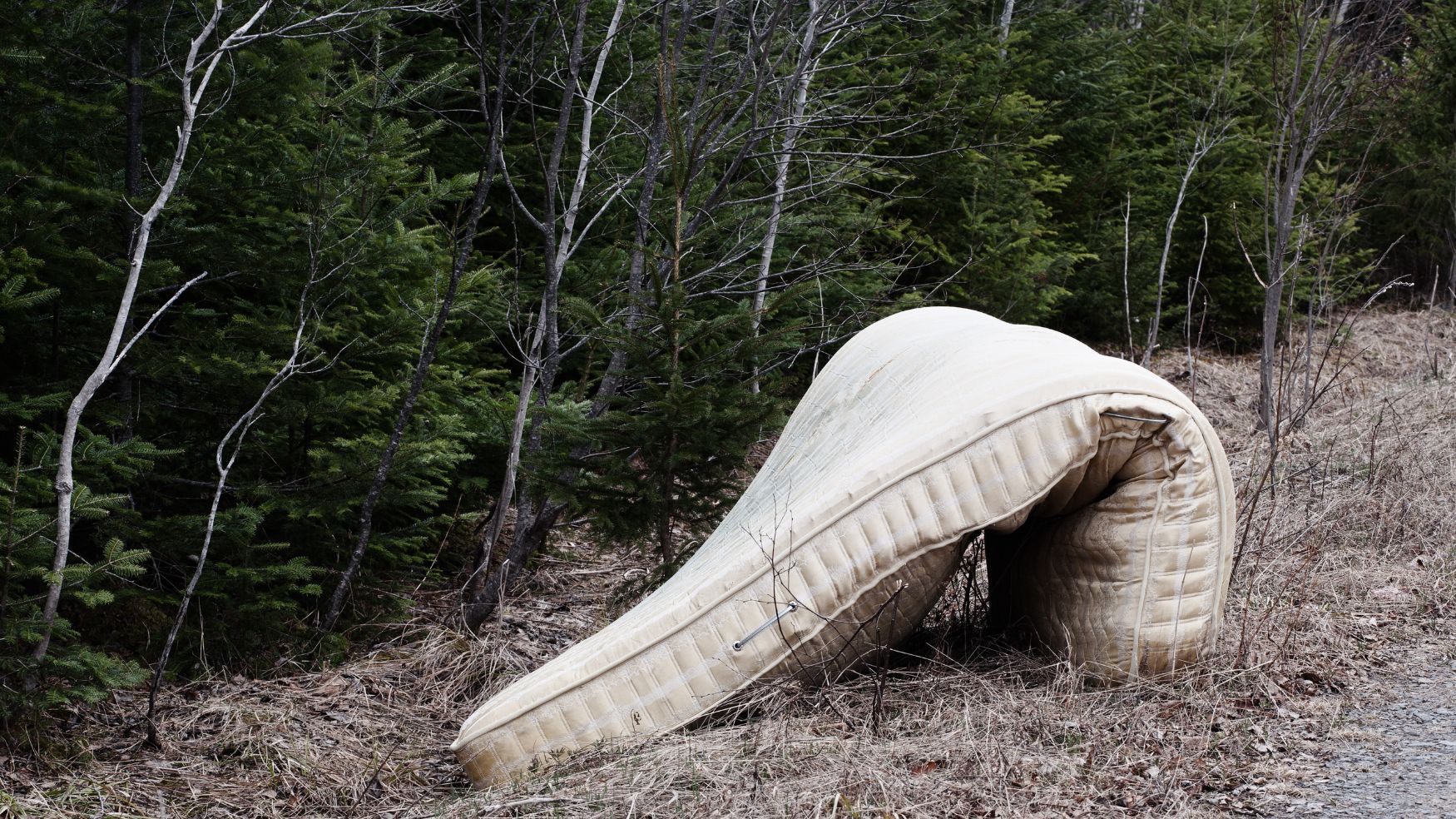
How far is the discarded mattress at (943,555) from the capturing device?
3.43 m

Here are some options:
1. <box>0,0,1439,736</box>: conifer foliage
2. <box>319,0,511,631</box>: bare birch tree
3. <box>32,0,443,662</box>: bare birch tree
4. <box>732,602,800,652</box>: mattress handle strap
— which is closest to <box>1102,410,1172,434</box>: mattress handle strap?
<box>732,602,800,652</box>: mattress handle strap

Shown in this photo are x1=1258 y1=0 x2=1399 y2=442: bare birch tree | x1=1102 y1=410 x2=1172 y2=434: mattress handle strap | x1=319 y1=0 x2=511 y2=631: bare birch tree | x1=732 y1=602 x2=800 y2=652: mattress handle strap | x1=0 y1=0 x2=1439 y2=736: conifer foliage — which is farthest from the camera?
x1=1258 y1=0 x2=1399 y2=442: bare birch tree

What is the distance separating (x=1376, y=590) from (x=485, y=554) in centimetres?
427

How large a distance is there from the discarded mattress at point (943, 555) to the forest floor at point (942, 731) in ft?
0.42

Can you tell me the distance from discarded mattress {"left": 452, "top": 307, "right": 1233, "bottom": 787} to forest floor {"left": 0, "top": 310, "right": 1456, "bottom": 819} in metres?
0.13

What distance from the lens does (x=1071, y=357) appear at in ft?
11.8

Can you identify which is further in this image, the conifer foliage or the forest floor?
the conifer foliage

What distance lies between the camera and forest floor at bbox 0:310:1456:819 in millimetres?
3033

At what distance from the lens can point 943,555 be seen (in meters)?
3.53

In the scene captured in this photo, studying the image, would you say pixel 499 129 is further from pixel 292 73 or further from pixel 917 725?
pixel 917 725

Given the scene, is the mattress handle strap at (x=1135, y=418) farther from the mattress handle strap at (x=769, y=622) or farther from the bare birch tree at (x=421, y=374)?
the bare birch tree at (x=421, y=374)

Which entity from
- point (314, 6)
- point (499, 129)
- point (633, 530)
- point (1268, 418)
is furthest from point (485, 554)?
point (1268, 418)

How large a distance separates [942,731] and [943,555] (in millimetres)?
541

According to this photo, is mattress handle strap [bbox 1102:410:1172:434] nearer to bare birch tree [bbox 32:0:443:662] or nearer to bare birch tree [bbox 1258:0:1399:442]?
bare birch tree [bbox 32:0:443:662]
